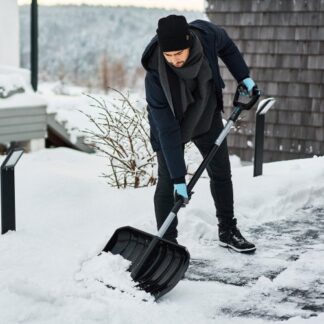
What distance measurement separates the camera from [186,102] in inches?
149

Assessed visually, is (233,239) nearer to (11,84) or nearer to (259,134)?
(259,134)

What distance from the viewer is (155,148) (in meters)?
4.05

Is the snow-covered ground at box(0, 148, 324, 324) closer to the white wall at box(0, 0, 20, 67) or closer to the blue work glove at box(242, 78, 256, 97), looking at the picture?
the blue work glove at box(242, 78, 256, 97)

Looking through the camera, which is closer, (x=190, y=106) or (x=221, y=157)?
(x=190, y=106)

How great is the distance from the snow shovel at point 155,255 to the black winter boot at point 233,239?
57cm

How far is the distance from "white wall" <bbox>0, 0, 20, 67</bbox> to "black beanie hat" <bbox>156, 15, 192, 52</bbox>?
8.94 metres

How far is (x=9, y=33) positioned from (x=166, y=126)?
9.02 m

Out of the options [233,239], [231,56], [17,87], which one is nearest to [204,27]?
[231,56]

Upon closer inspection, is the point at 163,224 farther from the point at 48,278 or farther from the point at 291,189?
the point at 291,189

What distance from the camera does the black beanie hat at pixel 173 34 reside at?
11.4ft

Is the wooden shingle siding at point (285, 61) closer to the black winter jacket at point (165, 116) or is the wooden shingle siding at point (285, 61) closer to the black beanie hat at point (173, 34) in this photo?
the black winter jacket at point (165, 116)

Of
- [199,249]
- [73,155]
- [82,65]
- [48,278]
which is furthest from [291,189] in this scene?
[82,65]

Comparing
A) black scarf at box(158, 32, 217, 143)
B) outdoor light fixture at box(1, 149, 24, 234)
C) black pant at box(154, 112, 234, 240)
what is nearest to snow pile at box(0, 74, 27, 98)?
outdoor light fixture at box(1, 149, 24, 234)

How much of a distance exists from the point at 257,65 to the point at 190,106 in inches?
250
